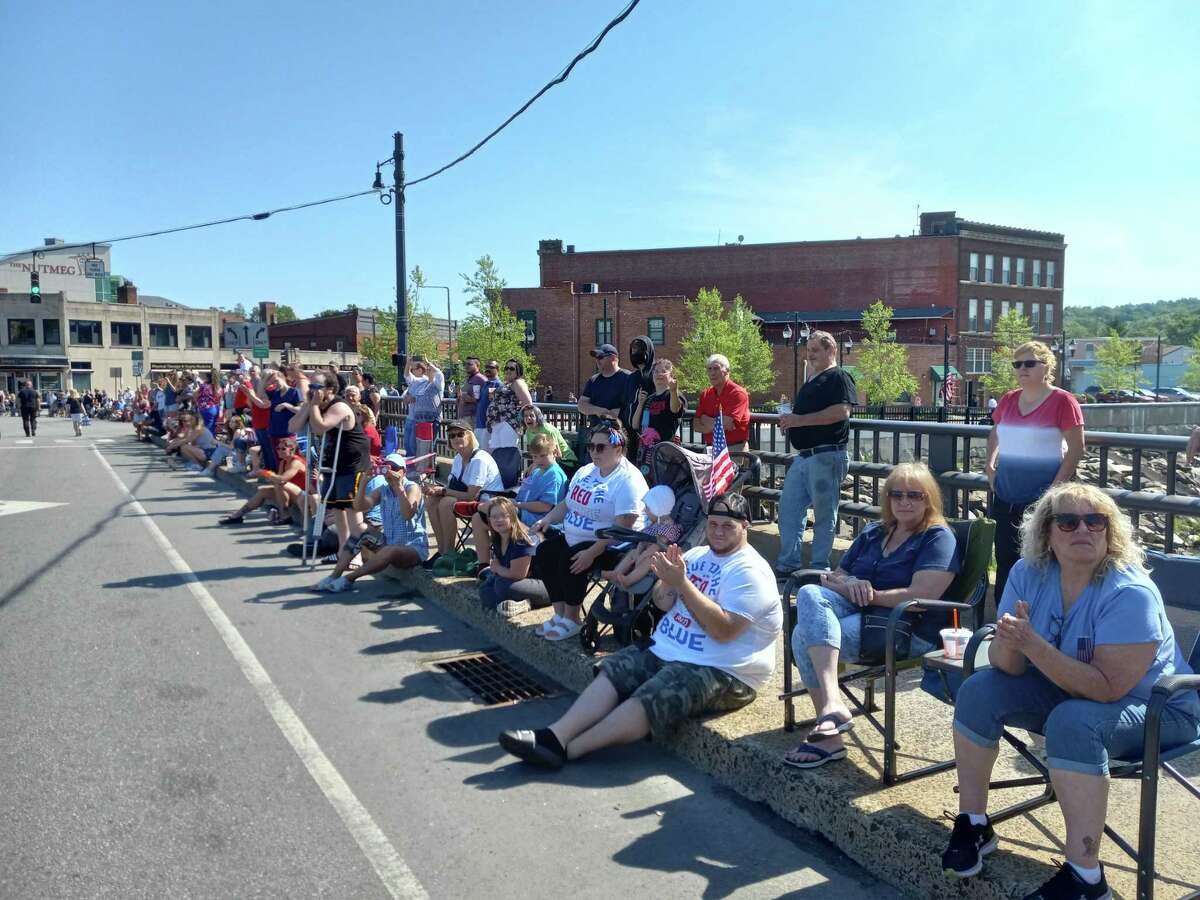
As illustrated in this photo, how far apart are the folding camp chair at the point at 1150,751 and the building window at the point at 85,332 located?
88717 millimetres

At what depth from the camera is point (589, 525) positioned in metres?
6.55

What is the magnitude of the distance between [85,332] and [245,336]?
215 ft

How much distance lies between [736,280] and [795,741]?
71855mm

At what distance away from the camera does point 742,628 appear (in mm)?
4711

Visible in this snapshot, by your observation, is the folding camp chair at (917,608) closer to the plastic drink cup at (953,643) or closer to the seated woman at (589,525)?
the plastic drink cup at (953,643)

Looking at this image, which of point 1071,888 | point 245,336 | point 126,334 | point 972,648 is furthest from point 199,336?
point 1071,888

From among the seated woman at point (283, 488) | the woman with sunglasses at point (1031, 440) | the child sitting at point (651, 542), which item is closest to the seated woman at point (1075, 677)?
the woman with sunglasses at point (1031, 440)

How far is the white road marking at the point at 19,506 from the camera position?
1357cm

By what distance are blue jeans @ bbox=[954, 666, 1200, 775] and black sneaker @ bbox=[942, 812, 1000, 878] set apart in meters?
0.29

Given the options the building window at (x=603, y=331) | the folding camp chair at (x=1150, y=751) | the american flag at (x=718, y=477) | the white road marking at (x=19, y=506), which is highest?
the building window at (x=603, y=331)

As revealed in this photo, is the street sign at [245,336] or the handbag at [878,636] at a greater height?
the street sign at [245,336]

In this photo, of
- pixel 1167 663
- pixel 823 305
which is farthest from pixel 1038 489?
pixel 823 305

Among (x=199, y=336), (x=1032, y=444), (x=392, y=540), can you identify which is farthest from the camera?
(x=199, y=336)

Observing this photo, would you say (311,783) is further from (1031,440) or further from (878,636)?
(1031,440)
